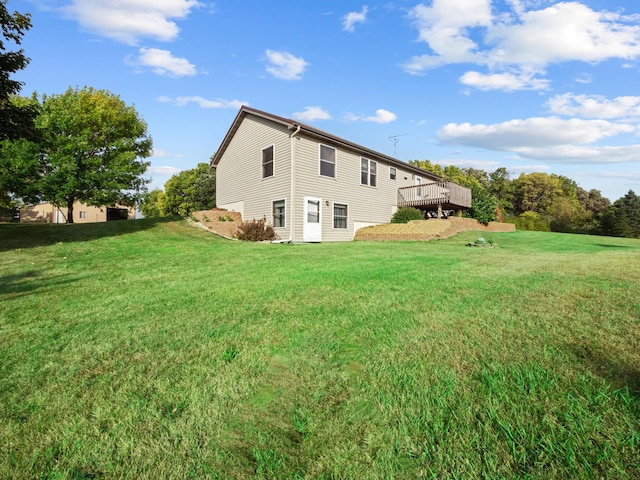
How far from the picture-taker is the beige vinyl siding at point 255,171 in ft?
51.4

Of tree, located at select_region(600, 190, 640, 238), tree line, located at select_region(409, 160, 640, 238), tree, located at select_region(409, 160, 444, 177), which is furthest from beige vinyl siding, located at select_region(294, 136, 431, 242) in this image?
tree, located at select_region(409, 160, 444, 177)

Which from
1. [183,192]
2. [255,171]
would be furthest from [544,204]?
[183,192]

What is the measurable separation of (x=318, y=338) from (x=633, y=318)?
3283 millimetres

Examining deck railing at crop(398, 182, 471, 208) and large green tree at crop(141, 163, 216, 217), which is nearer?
deck railing at crop(398, 182, 471, 208)

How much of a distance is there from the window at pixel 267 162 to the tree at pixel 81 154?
28.3ft

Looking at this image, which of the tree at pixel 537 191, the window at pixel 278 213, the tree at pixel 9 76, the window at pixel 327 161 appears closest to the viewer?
the tree at pixel 9 76

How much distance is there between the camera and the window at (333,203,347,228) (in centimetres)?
1717

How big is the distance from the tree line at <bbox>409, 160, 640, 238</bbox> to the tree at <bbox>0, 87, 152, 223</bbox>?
22.6 metres

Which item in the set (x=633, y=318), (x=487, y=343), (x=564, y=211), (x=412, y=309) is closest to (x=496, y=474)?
(x=487, y=343)

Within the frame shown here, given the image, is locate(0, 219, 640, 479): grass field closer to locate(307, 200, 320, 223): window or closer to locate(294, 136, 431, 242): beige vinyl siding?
locate(307, 200, 320, 223): window

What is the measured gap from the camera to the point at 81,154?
61.1ft

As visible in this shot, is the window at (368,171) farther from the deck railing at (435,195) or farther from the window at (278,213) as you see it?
the window at (278,213)

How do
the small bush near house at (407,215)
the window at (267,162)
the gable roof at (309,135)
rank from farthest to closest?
the small bush near house at (407,215)
the window at (267,162)
the gable roof at (309,135)

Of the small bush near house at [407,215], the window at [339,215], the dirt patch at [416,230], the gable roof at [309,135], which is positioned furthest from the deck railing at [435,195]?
the window at [339,215]
